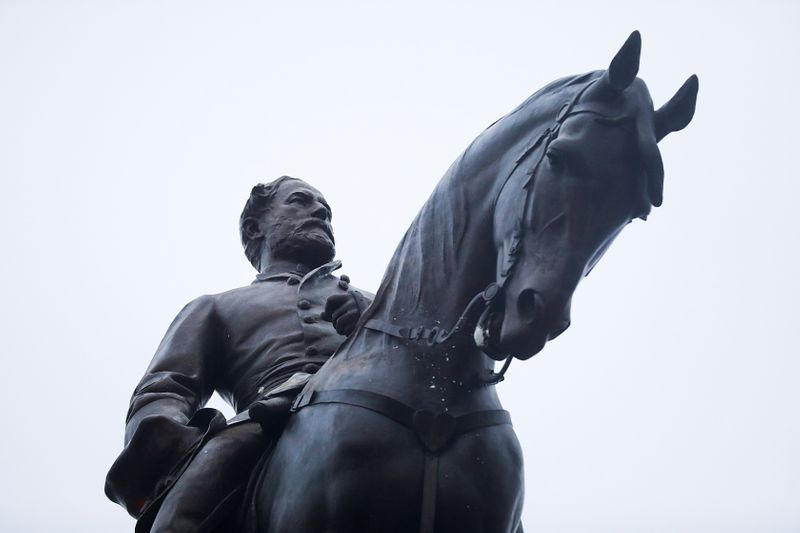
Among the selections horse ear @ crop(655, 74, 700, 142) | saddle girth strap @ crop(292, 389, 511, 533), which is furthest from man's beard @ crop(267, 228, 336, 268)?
horse ear @ crop(655, 74, 700, 142)

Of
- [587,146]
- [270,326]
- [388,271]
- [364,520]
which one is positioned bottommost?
[364,520]

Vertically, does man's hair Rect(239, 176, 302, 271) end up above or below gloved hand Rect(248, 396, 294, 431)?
above

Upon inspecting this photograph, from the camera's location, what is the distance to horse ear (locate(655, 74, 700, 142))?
453 cm

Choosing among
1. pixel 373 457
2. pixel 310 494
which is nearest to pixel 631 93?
pixel 373 457

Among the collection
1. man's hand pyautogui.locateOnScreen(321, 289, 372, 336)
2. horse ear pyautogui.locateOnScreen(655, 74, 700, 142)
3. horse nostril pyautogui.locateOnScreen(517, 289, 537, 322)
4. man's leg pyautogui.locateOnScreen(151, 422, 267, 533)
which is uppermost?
horse ear pyautogui.locateOnScreen(655, 74, 700, 142)

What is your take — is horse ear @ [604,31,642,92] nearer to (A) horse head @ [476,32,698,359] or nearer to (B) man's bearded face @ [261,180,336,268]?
(A) horse head @ [476,32,698,359]

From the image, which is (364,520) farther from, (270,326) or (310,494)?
(270,326)

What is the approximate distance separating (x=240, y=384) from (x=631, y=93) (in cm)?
278

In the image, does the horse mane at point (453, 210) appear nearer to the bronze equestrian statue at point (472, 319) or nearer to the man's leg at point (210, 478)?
the bronze equestrian statue at point (472, 319)

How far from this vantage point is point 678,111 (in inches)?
180

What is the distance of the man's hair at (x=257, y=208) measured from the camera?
720 cm

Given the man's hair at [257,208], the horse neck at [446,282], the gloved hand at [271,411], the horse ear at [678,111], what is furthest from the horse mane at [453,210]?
the man's hair at [257,208]

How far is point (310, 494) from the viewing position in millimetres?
4406

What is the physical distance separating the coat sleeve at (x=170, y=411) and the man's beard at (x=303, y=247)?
72cm
